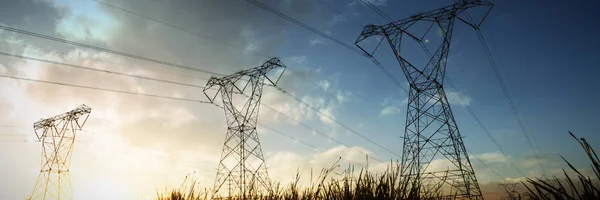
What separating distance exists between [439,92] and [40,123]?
3490 centimetres

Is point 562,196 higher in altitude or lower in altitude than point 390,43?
lower

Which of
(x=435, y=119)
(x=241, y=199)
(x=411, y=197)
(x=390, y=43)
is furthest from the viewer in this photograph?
(x=390, y=43)

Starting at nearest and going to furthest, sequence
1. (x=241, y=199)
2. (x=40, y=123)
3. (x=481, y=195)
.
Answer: (x=241, y=199), (x=481, y=195), (x=40, y=123)

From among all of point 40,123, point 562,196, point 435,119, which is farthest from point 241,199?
point 40,123

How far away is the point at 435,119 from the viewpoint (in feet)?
62.0

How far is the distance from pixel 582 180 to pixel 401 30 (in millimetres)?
19037

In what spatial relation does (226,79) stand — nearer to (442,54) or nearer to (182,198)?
(442,54)

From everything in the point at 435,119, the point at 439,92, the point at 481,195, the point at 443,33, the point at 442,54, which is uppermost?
the point at 443,33

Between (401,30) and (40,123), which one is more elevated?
(401,30)

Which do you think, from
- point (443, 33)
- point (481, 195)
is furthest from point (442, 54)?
point (481, 195)

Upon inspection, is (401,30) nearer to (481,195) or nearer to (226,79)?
(481,195)

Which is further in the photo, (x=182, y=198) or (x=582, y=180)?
(x=182, y=198)

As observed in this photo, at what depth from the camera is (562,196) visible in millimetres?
2203

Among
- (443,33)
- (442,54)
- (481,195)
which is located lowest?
(481,195)
